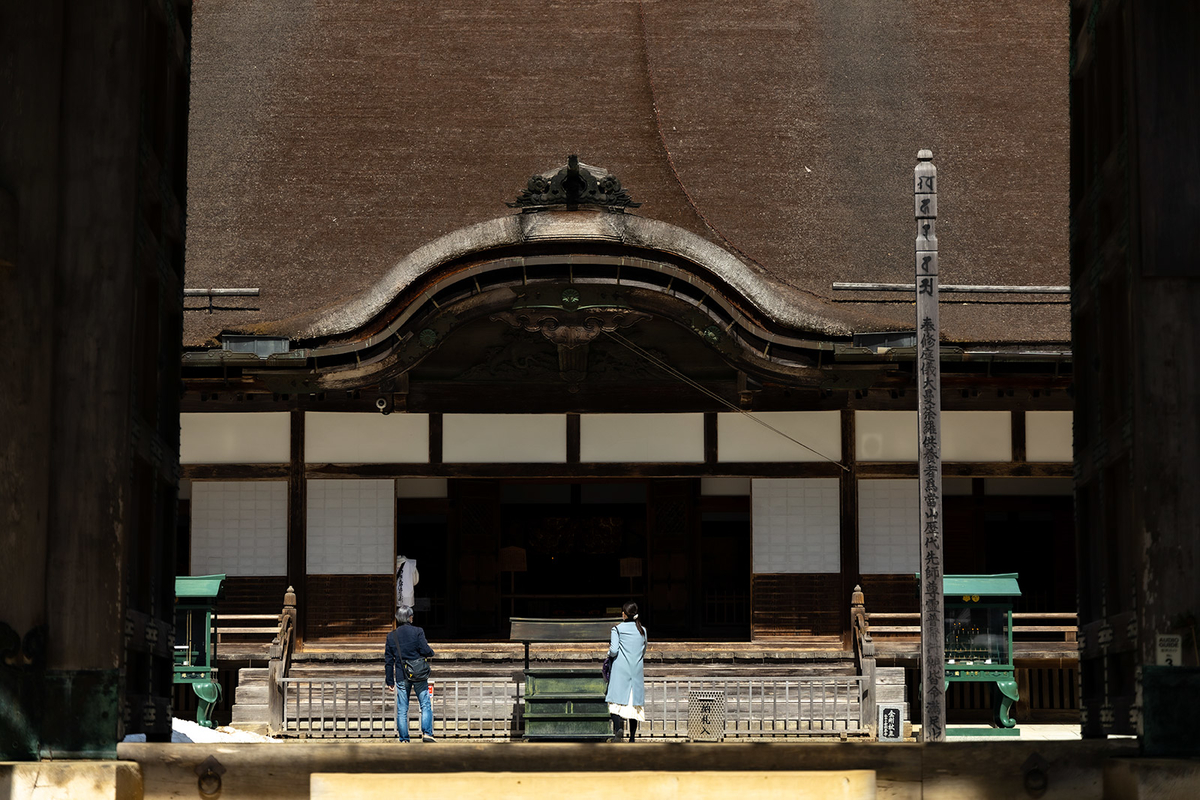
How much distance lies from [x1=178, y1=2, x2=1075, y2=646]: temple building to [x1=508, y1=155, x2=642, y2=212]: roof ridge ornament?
68 cm

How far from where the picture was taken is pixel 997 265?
73.0ft

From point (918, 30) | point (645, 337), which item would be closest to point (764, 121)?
point (918, 30)

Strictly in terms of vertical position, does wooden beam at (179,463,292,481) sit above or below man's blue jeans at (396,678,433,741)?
above

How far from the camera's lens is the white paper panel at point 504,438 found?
21516 mm

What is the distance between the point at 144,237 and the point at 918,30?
19.9 m

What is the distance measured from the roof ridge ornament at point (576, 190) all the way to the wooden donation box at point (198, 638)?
5.64 metres

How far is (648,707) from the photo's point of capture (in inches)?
730

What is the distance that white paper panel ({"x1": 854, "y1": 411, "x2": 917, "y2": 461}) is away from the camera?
21.3m

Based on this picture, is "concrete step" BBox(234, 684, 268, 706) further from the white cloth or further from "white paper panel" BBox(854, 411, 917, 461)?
"white paper panel" BBox(854, 411, 917, 461)

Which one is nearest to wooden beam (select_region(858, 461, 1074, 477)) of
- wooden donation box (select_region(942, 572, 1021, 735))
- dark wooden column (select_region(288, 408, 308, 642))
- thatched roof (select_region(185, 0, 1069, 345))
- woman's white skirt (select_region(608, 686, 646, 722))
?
thatched roof (select_region(185, 0, 1069, 345))

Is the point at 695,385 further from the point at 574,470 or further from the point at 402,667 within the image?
the point at 402,667

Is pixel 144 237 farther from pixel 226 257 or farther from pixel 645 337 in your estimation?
pixel 226 257

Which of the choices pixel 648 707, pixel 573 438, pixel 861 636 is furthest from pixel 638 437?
pixel 648 707

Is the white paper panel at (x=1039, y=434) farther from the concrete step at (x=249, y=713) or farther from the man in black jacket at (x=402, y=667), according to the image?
the concrete step at (x=249, y=713)
